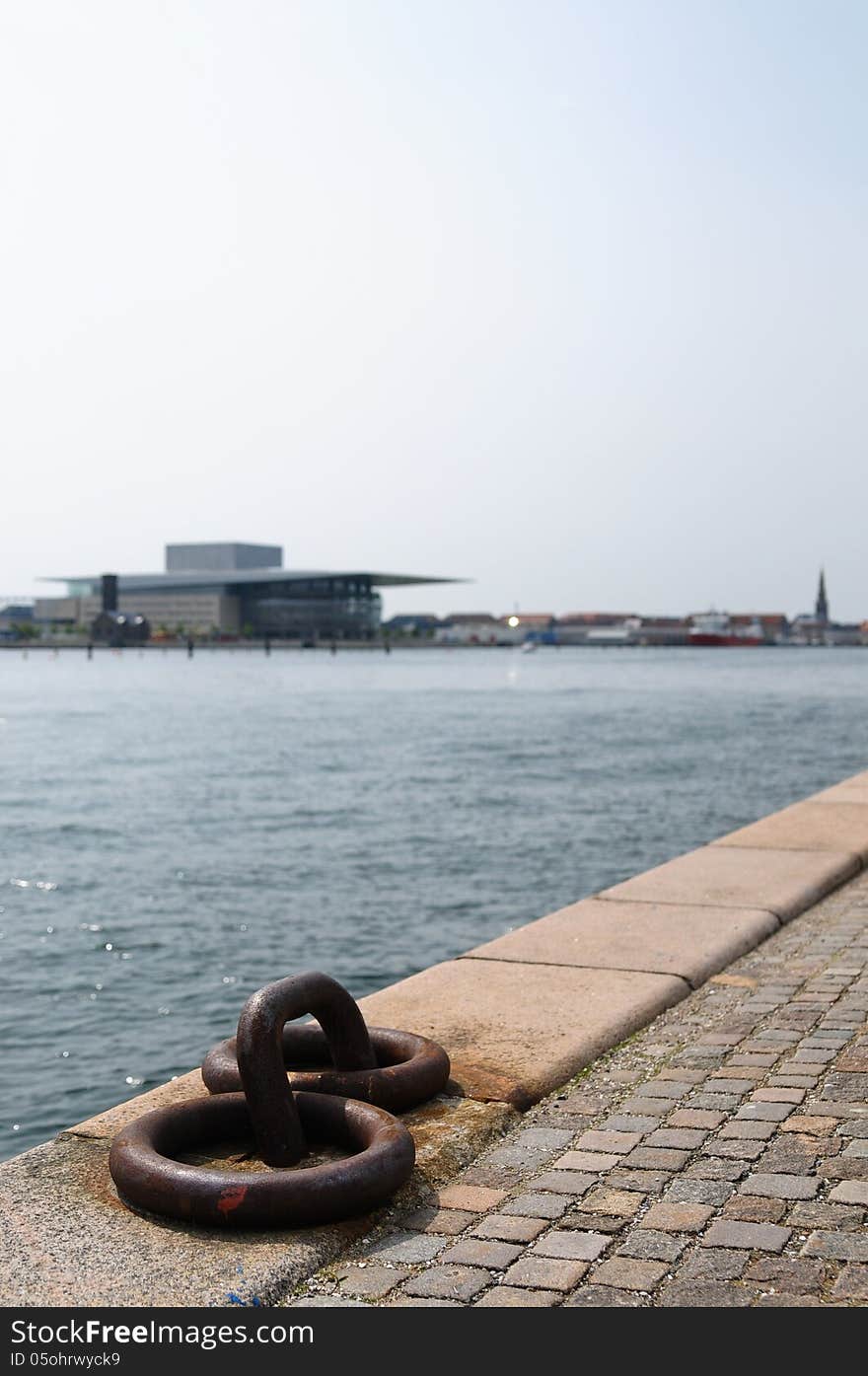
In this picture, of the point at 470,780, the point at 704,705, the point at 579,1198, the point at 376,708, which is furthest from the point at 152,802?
the point at 704,705

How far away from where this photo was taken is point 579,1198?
11.7ft

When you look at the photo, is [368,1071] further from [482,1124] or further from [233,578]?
[233,578]

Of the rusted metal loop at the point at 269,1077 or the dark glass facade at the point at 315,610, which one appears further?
the dark glass facade at the point at 315,610

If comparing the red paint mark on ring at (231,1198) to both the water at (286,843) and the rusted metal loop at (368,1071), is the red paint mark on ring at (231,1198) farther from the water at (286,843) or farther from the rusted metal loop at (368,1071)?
the water at (286,843)

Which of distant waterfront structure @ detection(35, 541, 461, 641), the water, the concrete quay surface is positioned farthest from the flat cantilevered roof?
the concrete quay surface

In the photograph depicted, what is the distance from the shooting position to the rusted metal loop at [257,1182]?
334cm

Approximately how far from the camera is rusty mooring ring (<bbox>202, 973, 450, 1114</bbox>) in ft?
13.5

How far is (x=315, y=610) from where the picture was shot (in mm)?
181000

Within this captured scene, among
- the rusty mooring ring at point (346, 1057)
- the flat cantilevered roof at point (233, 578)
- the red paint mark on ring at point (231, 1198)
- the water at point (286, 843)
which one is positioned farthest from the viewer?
the flat cantilevered roof at point (233, 578)

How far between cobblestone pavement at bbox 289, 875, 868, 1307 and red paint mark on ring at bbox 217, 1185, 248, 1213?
0.94 feet

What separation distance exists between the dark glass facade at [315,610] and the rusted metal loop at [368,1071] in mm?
176163

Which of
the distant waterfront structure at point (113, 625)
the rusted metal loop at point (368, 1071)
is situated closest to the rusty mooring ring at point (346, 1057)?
the rusted metal loop at point (368, 1071)

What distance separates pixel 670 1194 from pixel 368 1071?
Answer: 1.01 metres
